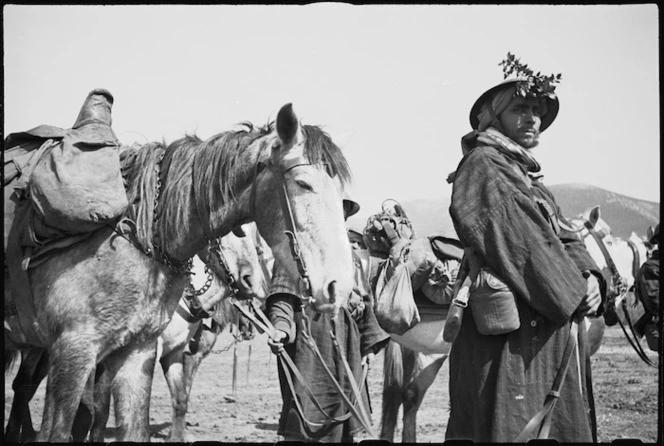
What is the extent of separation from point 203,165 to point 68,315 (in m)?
1.00

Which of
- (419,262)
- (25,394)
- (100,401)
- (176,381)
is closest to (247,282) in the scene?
(419,262)

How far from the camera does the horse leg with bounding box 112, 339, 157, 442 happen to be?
4.62 meters

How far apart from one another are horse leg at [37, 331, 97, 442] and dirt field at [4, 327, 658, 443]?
2364 millimetres

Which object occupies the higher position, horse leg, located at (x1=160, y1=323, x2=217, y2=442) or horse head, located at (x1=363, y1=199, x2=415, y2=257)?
horse head, located at (x1=363, y1=199, x2=415, y2=257)

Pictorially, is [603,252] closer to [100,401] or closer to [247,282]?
[247,282]

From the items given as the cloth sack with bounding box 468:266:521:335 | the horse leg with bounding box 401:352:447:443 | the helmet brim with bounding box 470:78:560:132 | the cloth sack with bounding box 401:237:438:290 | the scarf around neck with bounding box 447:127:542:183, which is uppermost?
the helmet brim with bounding box 470:78:560:132

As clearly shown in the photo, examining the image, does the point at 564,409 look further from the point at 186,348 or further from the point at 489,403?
the point at 186,348

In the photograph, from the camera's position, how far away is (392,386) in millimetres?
7742

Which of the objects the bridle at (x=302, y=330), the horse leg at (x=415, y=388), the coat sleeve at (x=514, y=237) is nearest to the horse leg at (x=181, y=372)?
the horse leg at (x=415, y=388)

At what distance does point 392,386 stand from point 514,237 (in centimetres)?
358

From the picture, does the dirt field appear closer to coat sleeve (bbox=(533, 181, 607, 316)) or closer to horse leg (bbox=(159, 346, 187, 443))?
horse leg (bbox=(159, 346, 187, 443))

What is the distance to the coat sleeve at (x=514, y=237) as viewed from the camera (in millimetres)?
4355

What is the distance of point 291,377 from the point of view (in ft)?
18.9


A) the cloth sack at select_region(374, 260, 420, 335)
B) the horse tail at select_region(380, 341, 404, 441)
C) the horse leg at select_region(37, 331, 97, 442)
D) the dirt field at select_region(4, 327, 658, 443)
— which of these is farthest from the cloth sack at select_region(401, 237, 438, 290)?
the horse leg at select_region(37, 331, 97, 442)
